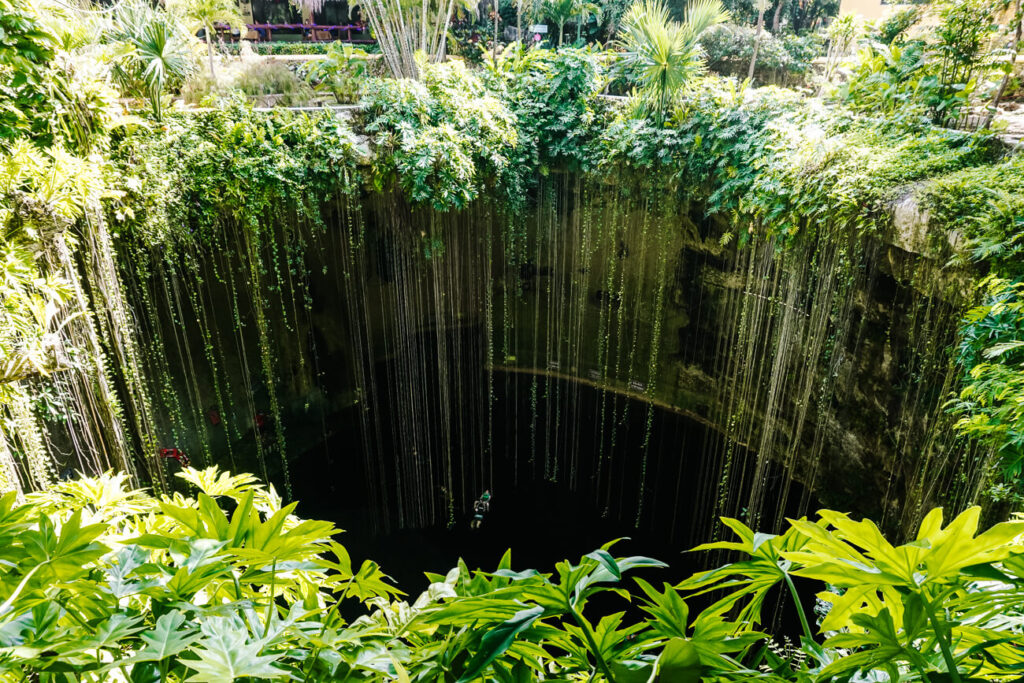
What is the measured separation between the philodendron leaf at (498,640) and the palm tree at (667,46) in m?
5.10

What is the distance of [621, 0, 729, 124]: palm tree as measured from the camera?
4.75 m

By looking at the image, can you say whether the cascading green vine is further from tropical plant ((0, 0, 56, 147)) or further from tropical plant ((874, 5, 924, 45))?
tropical plant ((874, 5, 924, 45))

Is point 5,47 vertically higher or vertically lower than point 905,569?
higher

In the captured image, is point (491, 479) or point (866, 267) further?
point (491, 479)

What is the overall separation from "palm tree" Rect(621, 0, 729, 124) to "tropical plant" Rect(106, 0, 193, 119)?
344 centimetres

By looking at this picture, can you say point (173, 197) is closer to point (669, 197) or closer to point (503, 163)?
point (503, 163)

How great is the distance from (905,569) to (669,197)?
548 cm

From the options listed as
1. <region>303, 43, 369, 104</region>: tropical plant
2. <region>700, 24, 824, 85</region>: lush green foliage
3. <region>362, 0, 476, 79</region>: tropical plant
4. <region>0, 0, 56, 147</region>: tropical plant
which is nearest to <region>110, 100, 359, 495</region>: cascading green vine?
<region>303, 43, 369, 104</region>: tropical plant

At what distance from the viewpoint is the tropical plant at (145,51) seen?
149 inches

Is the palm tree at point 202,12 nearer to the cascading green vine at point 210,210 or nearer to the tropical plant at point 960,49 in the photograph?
the cascading green vine at point 210,210

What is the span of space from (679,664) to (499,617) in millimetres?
154

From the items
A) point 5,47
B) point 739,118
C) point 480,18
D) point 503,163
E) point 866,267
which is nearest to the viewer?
point 5,47

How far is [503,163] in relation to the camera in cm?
537

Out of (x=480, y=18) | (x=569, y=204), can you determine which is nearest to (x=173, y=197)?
(x=569, y=204)
